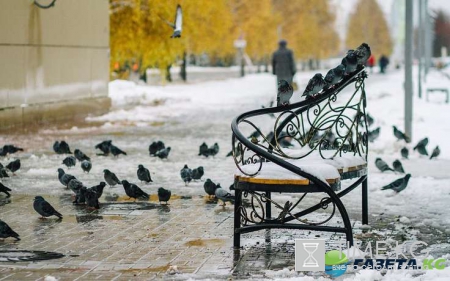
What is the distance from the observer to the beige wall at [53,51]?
2220 centimetres

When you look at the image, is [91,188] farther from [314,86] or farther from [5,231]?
[314,86]

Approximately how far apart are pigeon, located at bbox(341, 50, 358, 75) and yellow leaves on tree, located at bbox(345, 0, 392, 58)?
124615 millimetres

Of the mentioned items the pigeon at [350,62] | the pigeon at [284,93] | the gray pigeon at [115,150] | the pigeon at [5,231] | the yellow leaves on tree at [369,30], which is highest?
the yellow leaves on tree at [369,30]

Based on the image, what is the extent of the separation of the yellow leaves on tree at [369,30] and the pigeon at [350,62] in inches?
4906

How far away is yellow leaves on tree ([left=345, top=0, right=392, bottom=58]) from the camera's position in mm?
133125

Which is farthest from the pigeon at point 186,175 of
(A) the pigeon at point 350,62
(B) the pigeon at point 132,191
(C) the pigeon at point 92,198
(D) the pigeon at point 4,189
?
(A) the pigeon at point 350,62

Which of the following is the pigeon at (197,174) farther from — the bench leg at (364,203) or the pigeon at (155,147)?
the bench leg at (364,203)

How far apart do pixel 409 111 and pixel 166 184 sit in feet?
22.1

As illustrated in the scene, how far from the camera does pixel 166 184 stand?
495 inches

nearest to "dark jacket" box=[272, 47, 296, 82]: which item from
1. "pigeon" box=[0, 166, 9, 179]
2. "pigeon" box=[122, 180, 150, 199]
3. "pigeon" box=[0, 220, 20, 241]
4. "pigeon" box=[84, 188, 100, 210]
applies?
"pigeon" box=[0, 166, 9, 179]

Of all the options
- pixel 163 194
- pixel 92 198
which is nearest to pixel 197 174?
pixel 163 194

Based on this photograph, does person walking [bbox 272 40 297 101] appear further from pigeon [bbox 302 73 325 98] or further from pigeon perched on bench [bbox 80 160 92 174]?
pigeon [bbox 302 73 325 98]

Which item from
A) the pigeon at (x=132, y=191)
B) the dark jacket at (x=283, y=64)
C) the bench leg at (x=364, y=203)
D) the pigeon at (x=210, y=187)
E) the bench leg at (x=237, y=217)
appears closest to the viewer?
the bench leg at (x=237, y=217)

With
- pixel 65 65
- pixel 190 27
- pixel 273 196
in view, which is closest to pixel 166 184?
pixel 273 196
